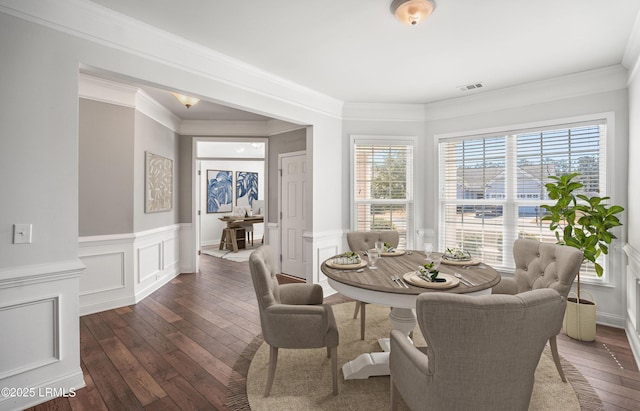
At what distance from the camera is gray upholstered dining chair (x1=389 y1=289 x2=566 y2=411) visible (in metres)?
1.16

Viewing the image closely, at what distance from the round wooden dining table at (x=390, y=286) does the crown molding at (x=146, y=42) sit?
6.98ft

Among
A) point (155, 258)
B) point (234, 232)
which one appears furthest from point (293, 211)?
point (234, 232)

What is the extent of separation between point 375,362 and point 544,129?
327 cm

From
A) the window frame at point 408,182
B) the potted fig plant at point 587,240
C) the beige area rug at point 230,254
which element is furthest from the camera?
the beige area rug at point 230,254

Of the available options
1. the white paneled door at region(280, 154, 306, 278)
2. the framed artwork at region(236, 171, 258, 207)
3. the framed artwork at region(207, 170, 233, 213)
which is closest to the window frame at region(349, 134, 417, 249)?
the white paneled door at region(280, 154, 306, 278)

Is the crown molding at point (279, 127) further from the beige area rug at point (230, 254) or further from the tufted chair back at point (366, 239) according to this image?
the beige area rug at point (230, 254)

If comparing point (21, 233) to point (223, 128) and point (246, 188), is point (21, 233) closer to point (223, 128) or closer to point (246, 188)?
point (223, 128)

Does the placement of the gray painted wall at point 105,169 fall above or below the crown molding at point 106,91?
below

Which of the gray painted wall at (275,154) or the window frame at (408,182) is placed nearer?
the window frame at (408,182)

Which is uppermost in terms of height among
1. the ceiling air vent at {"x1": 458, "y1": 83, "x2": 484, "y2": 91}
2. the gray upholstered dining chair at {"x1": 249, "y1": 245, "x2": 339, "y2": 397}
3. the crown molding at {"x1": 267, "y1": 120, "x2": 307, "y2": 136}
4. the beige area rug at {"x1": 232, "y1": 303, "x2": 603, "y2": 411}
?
the ceiling air vent at {"x1": 458, "y1": 83, "x2": 484, "y2": 91}

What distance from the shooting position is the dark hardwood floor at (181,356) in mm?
2014

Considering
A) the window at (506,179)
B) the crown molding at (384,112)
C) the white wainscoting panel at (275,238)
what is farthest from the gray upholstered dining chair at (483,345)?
the white wainscoting panel at (275,238)

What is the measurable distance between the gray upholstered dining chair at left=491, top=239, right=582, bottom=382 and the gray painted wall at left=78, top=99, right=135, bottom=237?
4.10 metres

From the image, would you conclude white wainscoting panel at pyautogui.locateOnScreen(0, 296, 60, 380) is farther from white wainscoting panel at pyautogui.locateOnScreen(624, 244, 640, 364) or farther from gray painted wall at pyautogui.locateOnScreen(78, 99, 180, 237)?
white wainscoting panel at pyautogui.locateOnScreen(624, 244, 640, 364)
